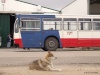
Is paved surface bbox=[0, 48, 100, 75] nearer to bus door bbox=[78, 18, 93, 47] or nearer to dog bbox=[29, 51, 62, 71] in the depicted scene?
dog bbox=[29, 51, 62, 71]

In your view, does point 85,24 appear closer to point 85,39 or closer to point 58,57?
point 85,39

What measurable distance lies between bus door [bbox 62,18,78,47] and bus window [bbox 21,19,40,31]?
2254 millimetres

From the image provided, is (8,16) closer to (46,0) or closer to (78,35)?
(46,0)

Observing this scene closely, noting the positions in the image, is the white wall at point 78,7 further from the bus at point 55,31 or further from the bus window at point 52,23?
the bus window at point 52,23

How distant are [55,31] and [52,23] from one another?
0.70 meters

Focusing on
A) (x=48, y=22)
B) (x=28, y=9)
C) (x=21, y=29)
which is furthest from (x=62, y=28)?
(x=28, y=9)

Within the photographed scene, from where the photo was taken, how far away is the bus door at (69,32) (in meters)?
29.5

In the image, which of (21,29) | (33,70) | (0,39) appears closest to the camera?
(33,70)

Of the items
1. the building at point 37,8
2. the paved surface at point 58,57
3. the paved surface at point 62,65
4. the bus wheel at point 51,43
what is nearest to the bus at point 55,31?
the bus wheel at point 51,43

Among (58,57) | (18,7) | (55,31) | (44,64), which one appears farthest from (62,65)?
(18,7)

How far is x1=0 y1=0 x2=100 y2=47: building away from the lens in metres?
37.8

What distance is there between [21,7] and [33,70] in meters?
24.9

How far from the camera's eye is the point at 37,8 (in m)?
38.4

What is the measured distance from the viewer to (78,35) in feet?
97.7
